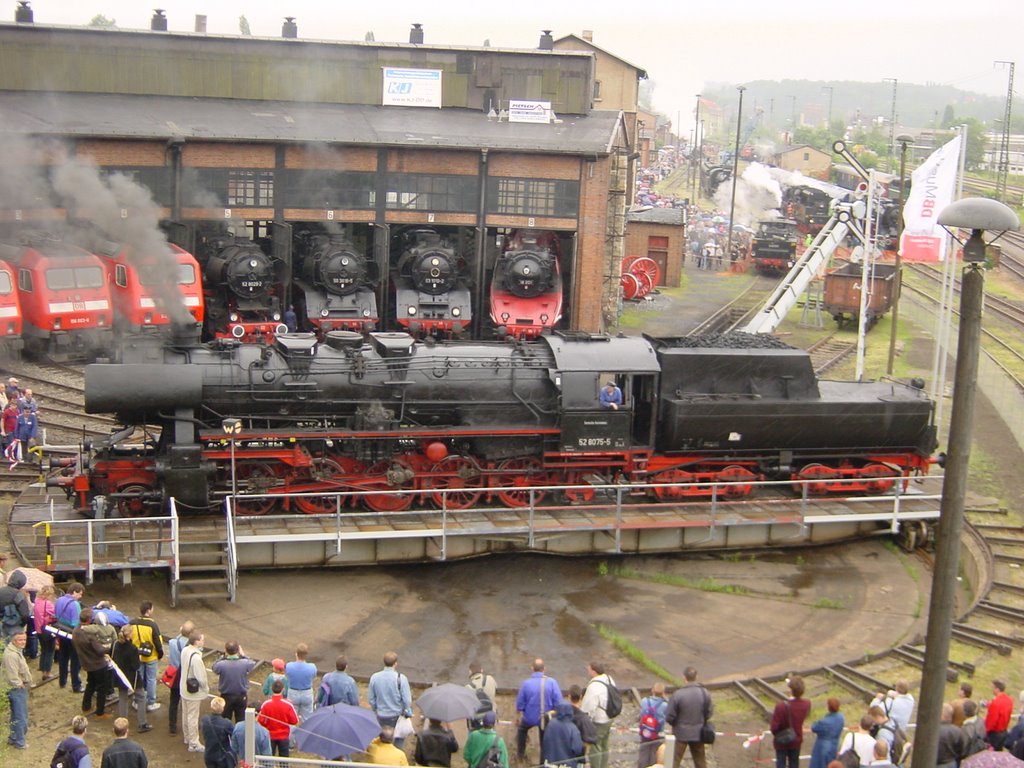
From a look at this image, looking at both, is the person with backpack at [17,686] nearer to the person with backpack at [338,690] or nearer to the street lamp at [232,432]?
the person with backpack at [338,690]

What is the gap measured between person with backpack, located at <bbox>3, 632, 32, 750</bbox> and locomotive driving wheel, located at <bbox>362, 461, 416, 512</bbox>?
770 centimetres

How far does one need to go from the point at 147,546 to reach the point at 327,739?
7.27 meters

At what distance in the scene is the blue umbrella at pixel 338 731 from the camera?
9.93 metres

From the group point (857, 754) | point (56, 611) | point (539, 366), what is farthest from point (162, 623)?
point (857, 754)

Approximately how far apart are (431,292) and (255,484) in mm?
14443

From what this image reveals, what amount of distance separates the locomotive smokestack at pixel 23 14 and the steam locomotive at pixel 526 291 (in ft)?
50.0

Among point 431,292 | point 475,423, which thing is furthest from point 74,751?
point 431,292

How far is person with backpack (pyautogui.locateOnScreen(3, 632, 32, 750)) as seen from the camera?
11.2 m

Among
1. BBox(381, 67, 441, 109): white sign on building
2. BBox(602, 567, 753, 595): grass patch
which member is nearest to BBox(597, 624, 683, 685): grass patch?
BBox(602, 567, 753, 595): grass patch

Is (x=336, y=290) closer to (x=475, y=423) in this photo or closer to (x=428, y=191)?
(x=428, y=191)

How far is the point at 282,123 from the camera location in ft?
108

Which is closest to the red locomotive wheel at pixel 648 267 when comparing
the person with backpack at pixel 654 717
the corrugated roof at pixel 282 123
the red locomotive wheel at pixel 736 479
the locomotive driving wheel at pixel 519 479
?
the corrugated roof at pixel 282 123

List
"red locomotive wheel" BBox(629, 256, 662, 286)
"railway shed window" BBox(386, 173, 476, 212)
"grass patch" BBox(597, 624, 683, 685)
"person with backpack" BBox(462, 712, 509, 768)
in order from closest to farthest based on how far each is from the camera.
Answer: "person with backpack" BBox(462, 712, 509, 768), "grass patch" BBox(597, 624, 683, 685), "railway shed window" BBox(386, 173, 476, 212), "red locomotive wheel" BBox(629, 256, 662, 286)

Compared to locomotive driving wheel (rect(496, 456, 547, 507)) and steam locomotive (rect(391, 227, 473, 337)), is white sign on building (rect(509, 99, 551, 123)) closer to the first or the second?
steam locomotive (rect(391, 227, 473, 337))
